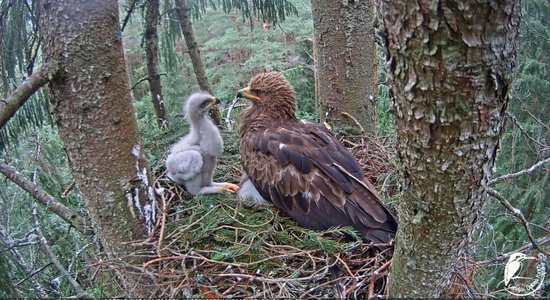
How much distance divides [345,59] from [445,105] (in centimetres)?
291

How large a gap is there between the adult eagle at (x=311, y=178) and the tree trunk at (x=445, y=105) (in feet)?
3.86

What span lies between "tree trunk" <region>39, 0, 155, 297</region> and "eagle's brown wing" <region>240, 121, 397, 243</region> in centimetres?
95

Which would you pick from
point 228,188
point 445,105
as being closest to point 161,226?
point 228,188

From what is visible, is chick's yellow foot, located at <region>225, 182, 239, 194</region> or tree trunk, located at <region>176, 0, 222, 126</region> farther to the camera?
tree trunk, located at <region>176, 0, 222, 126</region>

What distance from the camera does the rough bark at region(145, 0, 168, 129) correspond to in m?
4.39

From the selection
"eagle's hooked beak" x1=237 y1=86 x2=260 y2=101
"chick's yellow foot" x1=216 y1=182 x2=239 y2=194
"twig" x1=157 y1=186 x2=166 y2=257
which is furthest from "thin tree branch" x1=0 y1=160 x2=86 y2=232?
"eagle's hooked beak" x1=237 y1=86 x2=260 y2=101

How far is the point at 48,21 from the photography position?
2.12m

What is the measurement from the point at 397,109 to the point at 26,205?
4079mm

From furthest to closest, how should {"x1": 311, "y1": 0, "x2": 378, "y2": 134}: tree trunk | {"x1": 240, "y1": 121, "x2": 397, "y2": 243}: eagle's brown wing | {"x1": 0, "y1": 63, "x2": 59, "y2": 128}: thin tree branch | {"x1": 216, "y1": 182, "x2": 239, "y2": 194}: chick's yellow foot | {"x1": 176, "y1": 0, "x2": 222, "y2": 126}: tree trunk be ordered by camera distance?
{"x1": 176, "y1": 0, "x2": 222, "y2": 126}: tree trunk → {"x1": 311, "y1": 0, "x2": 378, "y2": 134}: tree trunk → {"x1": 216, "y1": 182, "x2": 239, "y2": 194}: chick's yellow foot → {"x1": 240, "y1": 121, "x2": 397, "y2": 243}: eagle's brown wing → {"x1": 0, "y1": 63, "x2": 59, "y2": 128}: thin tree branch

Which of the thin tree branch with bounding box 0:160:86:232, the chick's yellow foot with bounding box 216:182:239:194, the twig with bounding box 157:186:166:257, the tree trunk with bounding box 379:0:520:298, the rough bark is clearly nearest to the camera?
the tree trunk with bounding box 379:0:520:298

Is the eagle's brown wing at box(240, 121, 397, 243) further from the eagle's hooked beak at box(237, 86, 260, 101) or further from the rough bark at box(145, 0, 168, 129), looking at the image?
the rough bark at box(145, 0, 168, 129)

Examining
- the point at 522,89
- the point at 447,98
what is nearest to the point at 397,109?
the point at 447,98

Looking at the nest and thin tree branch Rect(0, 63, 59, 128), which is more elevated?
thin tree branch Rect(0, 63, 59, 128)

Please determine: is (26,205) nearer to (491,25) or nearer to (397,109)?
(397,109)
